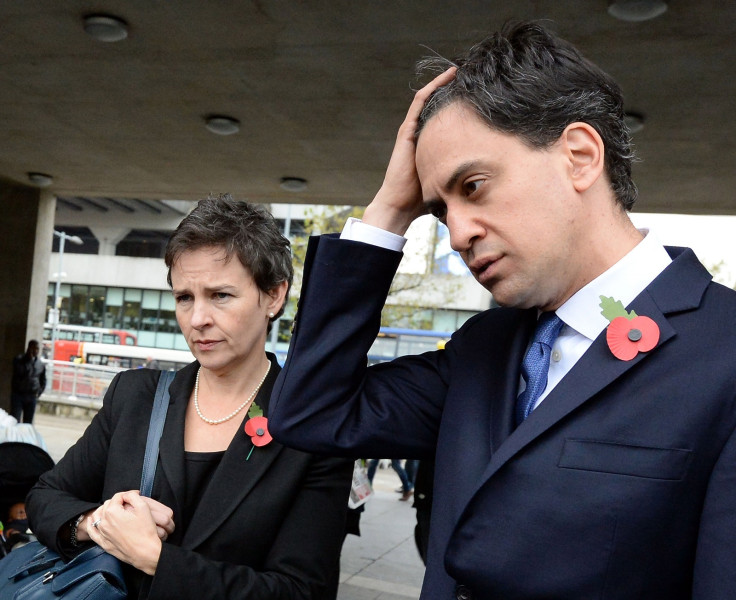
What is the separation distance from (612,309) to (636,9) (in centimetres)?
383

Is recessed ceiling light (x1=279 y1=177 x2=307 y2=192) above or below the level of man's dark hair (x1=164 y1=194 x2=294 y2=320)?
above

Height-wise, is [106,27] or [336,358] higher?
[106,27]

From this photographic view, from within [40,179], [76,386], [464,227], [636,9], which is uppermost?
[40,179]

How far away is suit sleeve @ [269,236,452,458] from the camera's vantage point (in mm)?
1424

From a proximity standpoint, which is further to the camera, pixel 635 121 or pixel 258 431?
pixel 635 121

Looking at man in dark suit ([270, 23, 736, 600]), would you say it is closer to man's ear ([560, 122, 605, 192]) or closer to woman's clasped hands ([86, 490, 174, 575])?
man's ear ([560, 122, 605, 192])

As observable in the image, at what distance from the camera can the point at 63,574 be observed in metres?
1.67

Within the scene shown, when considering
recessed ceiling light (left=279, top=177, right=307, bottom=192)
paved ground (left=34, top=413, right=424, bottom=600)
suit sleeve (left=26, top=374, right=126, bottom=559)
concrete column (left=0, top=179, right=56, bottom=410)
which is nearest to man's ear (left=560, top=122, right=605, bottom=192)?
suit sleeve (left=26, top=374, right=126, bottom=559)

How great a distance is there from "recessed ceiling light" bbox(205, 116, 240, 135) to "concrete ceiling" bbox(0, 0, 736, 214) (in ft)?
0.37

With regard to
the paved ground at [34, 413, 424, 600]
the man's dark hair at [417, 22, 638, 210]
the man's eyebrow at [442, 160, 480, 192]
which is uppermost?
the man's dark hair at [417, 22, 638, 210]

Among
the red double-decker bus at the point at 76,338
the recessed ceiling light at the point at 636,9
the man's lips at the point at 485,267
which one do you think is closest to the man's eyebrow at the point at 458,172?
the man's lips at the point at 485,267

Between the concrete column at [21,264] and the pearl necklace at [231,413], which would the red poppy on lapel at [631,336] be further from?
the concrete column at [21,264]

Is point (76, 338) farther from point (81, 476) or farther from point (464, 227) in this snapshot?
point (464, 227)

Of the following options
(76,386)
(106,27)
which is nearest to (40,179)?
(106,27)
